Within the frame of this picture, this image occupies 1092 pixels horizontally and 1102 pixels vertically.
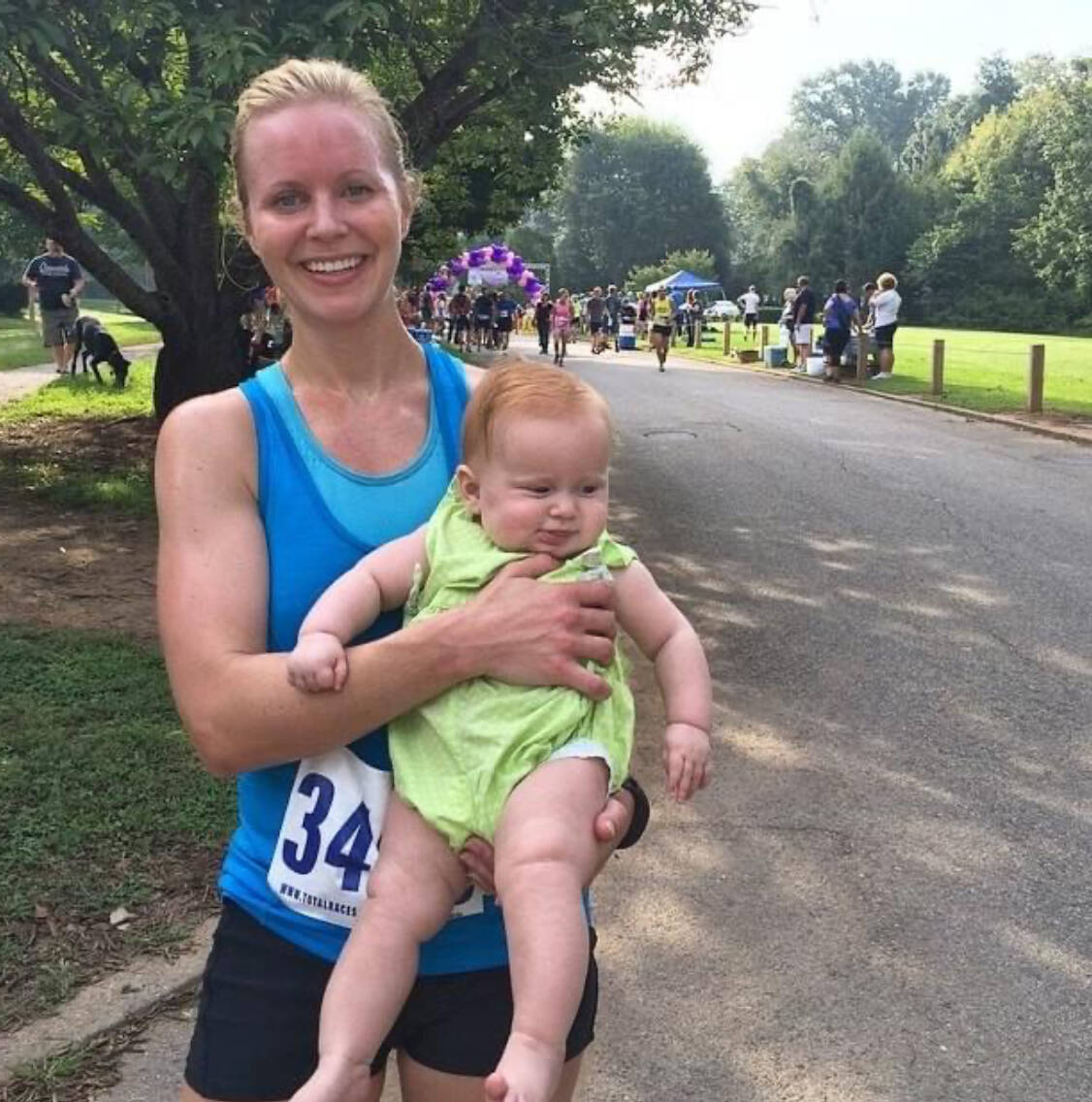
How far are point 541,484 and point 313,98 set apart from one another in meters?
0.61

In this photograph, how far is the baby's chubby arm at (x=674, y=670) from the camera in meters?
1.84

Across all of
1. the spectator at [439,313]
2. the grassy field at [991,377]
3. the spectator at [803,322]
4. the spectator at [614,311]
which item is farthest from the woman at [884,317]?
the spectator at [439,313]

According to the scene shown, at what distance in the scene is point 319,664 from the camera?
158 centimetres

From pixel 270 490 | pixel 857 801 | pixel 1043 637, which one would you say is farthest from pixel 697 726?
pixel 1043 637

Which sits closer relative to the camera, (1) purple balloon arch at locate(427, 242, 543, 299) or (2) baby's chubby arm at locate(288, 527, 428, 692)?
(2) baby's chubby arm at locate(288, 527, 428, 692)

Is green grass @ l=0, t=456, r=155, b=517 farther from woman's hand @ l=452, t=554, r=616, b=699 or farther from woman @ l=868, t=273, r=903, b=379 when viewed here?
woman @ l=868, t=273, r=903, b=379

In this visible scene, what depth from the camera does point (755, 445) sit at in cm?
1448

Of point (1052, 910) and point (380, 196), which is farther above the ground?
point (380, 196)

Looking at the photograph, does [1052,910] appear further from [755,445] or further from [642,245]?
[642,245]

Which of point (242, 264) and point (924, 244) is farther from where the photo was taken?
point (924, 244)

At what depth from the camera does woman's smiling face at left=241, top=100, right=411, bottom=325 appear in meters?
1.69

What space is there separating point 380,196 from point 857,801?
367cm

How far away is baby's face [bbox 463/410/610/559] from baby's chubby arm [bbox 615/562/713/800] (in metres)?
0.13

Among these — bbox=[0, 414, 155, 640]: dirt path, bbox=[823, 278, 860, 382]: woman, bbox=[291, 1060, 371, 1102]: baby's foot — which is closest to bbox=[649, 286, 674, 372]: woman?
bbox=[823, 278, 860, 382]: woman
